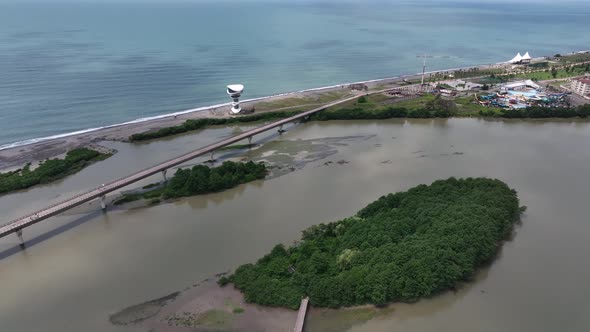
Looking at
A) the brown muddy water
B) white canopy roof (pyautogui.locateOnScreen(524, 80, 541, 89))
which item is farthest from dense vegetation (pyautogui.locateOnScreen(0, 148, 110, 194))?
white canopy roof (pyautogui.locateOnScreen(524, 80, 541, 89))

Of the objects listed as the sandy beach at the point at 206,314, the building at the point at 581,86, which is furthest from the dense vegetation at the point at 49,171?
the building at the point at 581,86

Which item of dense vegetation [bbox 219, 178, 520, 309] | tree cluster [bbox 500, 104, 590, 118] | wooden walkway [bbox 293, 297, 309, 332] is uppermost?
tree cluster [bbox 500, 104, 590, 118]

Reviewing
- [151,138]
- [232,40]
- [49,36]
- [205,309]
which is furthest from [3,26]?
[205,309]

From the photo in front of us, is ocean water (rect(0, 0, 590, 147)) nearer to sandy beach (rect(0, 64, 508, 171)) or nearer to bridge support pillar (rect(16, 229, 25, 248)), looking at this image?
sandy beach (rect(0, 64, 508, 171))

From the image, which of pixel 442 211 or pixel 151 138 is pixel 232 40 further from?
pixel 442 211

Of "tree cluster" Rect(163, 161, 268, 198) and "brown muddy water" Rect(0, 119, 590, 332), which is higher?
"tree cluster" Rect(163, 161, 268, 198)

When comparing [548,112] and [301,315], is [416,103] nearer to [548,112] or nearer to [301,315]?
[548,112]
